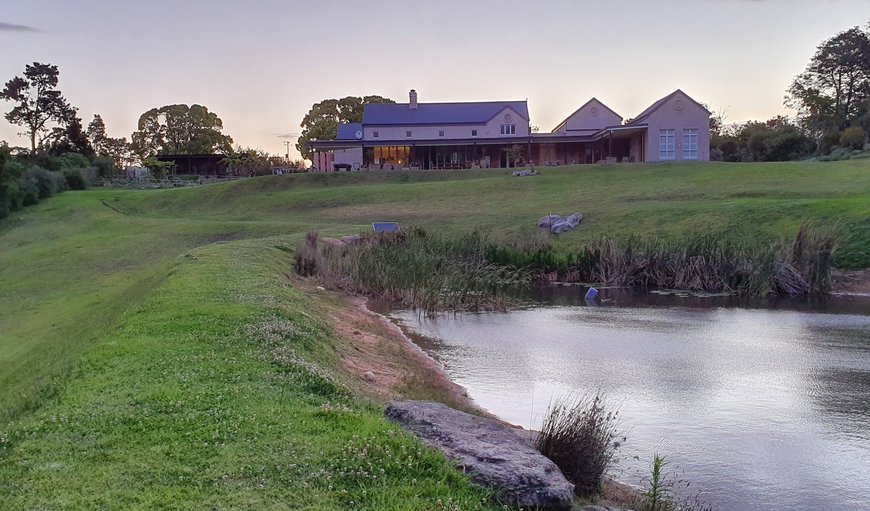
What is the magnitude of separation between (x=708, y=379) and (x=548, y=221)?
2128 centimetres

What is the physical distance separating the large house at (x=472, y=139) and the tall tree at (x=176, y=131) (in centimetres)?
3278

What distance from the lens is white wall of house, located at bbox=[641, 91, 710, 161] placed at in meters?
56.0

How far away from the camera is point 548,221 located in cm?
3478

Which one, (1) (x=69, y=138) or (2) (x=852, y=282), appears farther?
(1) (x=69, y=138)

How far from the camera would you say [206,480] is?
20.3 feet

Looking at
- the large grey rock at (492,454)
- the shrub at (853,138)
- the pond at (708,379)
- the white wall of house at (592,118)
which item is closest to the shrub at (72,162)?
the white wall of house at (592,118)

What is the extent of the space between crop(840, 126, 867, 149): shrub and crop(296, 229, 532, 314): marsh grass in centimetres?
4436

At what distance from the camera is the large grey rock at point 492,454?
6.70 meters

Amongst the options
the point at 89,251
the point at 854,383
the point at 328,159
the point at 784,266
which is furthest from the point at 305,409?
the point at 328,159

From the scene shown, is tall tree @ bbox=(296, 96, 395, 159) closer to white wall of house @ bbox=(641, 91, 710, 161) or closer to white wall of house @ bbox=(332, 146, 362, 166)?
white wall of house @ bbox=(332, 146, 362, 166)

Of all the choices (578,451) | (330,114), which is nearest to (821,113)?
(330,114)

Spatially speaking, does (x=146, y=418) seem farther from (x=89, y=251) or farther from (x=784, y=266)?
(x=89, y=251)

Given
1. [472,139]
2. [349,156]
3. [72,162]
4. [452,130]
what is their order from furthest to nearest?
[72,162] → [349,156] → [452,130] → [472,139]

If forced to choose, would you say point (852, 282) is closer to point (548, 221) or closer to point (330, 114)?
point (548, 221)
